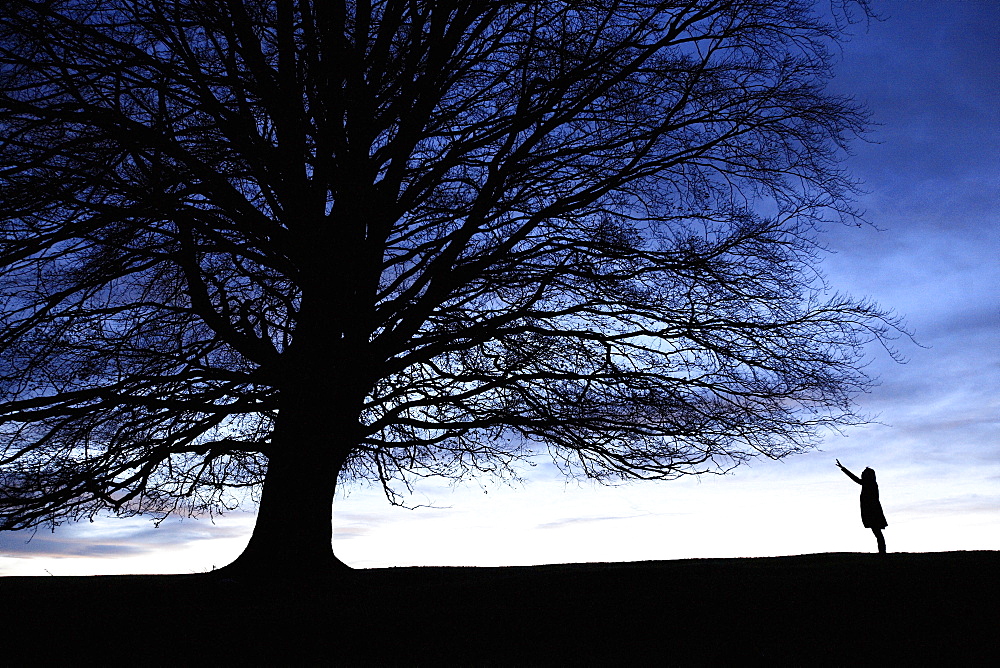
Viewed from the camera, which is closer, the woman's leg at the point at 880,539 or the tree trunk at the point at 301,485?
the tree trunk at the point at 301,485

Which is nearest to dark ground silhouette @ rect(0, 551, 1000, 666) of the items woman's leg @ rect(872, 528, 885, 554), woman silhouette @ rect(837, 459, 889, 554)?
woman silhouette @ rect(837, 459, 889, 554)

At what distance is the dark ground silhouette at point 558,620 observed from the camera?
7672 millimetres

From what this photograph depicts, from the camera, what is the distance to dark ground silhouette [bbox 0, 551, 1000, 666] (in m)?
7.67

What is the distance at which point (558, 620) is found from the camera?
28.6ft

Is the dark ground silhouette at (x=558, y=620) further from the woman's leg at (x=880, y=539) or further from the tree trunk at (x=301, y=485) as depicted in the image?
the woman's leg at (x=880, y=539)

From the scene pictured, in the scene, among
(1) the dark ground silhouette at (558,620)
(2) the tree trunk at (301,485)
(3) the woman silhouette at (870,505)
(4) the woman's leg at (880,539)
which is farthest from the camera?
(4) the woman's leg at (880,539)

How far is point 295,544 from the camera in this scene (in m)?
11.4

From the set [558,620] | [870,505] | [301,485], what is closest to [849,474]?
[870,505]

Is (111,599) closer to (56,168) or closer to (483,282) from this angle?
(56,168)

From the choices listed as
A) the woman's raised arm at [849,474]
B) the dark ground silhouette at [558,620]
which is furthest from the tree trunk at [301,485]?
the woman's raised arm at [849,474]

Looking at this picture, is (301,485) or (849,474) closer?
(301,485)

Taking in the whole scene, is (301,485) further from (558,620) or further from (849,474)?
(849,474)

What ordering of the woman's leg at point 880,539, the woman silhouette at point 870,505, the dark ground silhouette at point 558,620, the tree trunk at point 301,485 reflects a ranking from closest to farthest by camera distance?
the dark ground silhouette at point 558,620 → the tree trunk at point 301,485 → the woman silhouette at point 870,505 → the woman's leg at point 880,539

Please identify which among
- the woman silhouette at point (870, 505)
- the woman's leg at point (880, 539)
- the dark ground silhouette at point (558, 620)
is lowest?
the dark ground silhouette at point (558, 620)
